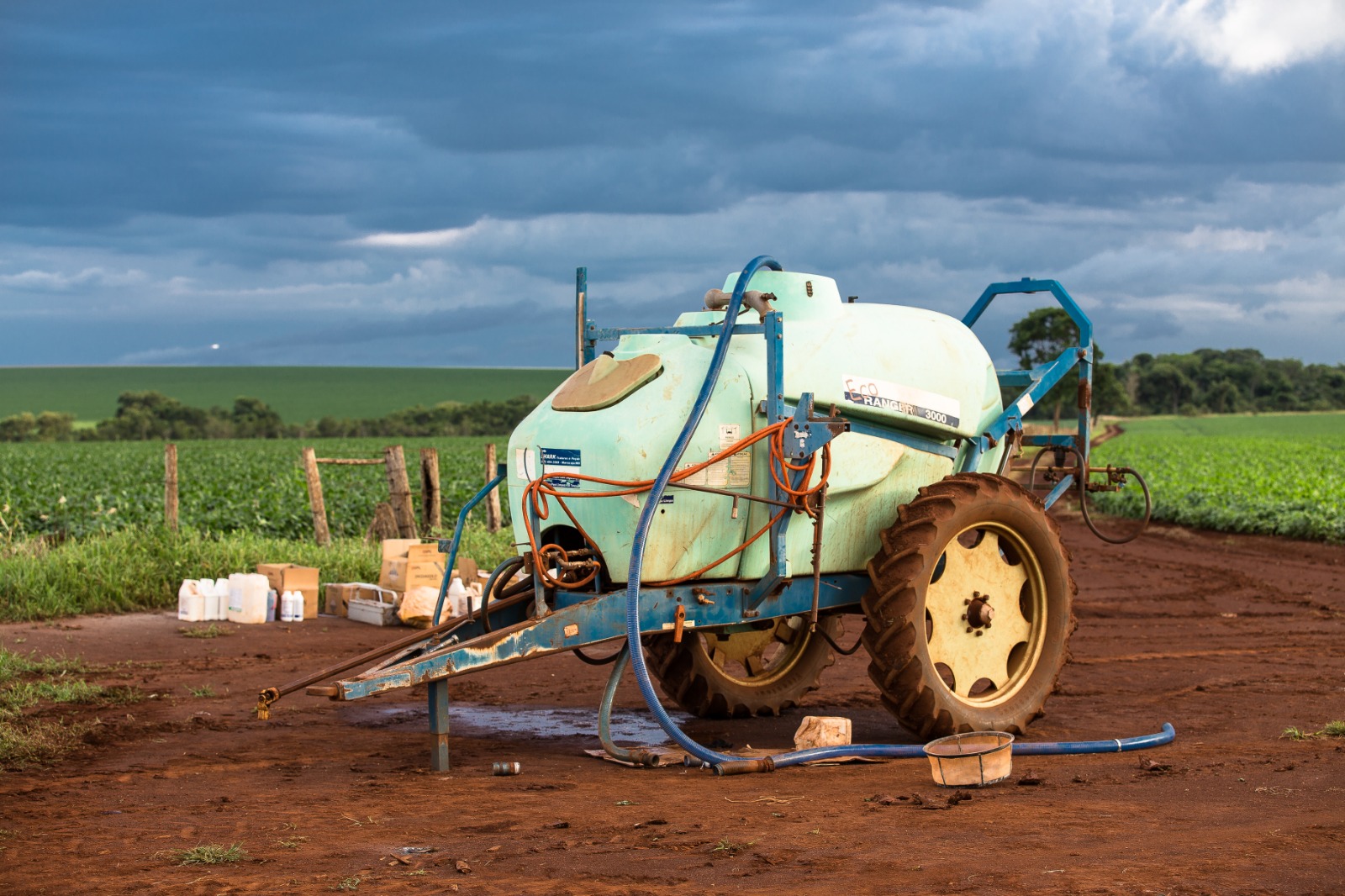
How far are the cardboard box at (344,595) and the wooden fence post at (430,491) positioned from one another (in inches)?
116

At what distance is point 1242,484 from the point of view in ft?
82.3

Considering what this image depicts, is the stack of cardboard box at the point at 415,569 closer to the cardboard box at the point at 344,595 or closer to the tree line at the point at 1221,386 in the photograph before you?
the cardboard box at the point at 344,595

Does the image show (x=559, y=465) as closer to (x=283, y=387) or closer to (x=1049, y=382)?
(x=1049, y=382)

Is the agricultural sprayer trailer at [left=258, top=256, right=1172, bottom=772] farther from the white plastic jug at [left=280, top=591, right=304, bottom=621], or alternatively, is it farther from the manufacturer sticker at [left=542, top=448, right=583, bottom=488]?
the white plastic jug at [left=280, top=591, right=304, bottom=621]

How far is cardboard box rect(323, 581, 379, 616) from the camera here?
519 inches

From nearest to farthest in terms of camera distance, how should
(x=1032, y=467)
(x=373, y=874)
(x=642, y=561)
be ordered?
(x=373, y=874) → (x=642, y=561) → (x=1032, y=467)

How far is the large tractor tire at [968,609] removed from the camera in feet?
23.9

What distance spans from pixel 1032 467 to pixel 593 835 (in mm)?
4774

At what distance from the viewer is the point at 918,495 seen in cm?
759

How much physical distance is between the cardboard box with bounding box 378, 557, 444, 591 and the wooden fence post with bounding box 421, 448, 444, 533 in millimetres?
3033

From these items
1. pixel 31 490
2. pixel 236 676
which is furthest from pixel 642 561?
pixel 31 490

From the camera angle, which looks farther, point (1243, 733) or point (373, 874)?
point (1243, 733)

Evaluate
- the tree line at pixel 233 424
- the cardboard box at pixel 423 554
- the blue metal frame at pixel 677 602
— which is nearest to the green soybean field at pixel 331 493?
the cardboard box at pixel 423 554

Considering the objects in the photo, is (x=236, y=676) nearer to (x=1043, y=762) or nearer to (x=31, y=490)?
(x=1043, y=762)
